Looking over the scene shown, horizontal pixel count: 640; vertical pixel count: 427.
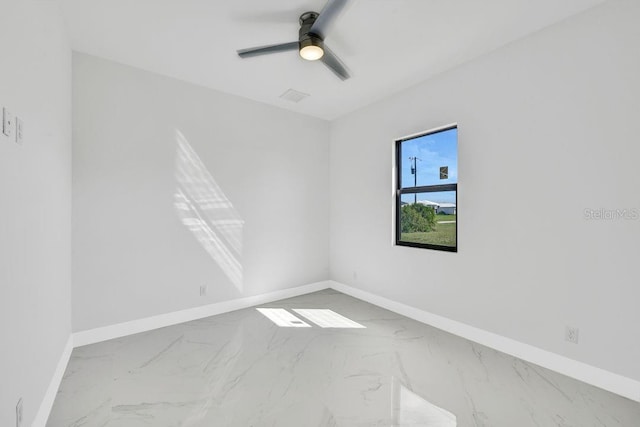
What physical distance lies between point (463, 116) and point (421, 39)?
883 mm

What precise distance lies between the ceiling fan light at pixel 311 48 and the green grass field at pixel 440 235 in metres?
2.12

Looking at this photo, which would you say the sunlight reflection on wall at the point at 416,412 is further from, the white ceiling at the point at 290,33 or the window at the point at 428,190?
the white ceiling at the point at 290,33

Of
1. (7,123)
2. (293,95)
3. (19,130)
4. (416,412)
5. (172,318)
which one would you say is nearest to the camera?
(7,123)

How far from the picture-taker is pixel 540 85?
2.36m

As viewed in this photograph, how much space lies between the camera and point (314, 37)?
2.09 m

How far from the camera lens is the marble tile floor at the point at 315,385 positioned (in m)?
1.75

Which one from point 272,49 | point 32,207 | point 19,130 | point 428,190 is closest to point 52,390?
point 32,207

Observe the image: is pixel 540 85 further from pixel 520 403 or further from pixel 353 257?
pixel 353 257

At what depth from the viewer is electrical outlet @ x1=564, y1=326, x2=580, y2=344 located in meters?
2.19

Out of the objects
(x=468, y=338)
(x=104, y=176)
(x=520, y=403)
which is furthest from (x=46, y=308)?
(x=468, y=338)

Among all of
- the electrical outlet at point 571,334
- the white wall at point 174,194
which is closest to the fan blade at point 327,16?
the white wall at point 174,194

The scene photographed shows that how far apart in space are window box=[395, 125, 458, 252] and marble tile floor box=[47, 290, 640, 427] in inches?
42.8

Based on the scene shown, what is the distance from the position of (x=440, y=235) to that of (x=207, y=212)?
108 inches

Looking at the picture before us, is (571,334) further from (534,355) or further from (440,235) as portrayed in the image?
(440,235)
